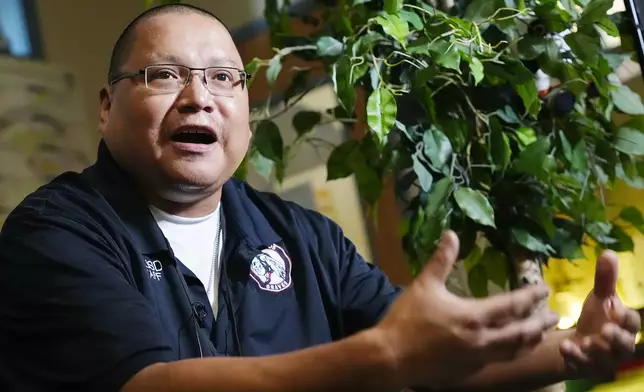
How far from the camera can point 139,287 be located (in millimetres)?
822

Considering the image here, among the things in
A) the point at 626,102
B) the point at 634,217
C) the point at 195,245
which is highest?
the point at 626,102

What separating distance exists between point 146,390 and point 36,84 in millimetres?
1653

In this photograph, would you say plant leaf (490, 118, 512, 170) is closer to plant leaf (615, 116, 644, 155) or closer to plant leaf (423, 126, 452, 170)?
plant leaf (423, 126, 452, 170)

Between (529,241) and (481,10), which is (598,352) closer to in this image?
(529,241)

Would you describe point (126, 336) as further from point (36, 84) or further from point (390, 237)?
point (36, 84)

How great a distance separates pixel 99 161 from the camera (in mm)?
949

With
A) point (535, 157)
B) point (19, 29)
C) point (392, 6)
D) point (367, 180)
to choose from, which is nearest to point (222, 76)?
point (392, 6)

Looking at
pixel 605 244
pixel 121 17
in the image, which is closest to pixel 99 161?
pixel 605 244

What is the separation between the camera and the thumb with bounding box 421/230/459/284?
56cm

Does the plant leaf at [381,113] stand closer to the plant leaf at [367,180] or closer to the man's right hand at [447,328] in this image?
the plant leaf at [367,180]

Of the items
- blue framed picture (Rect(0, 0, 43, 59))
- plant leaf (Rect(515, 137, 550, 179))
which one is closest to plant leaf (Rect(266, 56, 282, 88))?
plant leaf (Rect(515, 137, 550, 179))

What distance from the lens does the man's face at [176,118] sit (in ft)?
2.95

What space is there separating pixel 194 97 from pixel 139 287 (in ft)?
0.83

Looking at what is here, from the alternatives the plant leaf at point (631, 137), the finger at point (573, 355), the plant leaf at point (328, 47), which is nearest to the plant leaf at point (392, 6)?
the plant leaf at point (328, 47)
